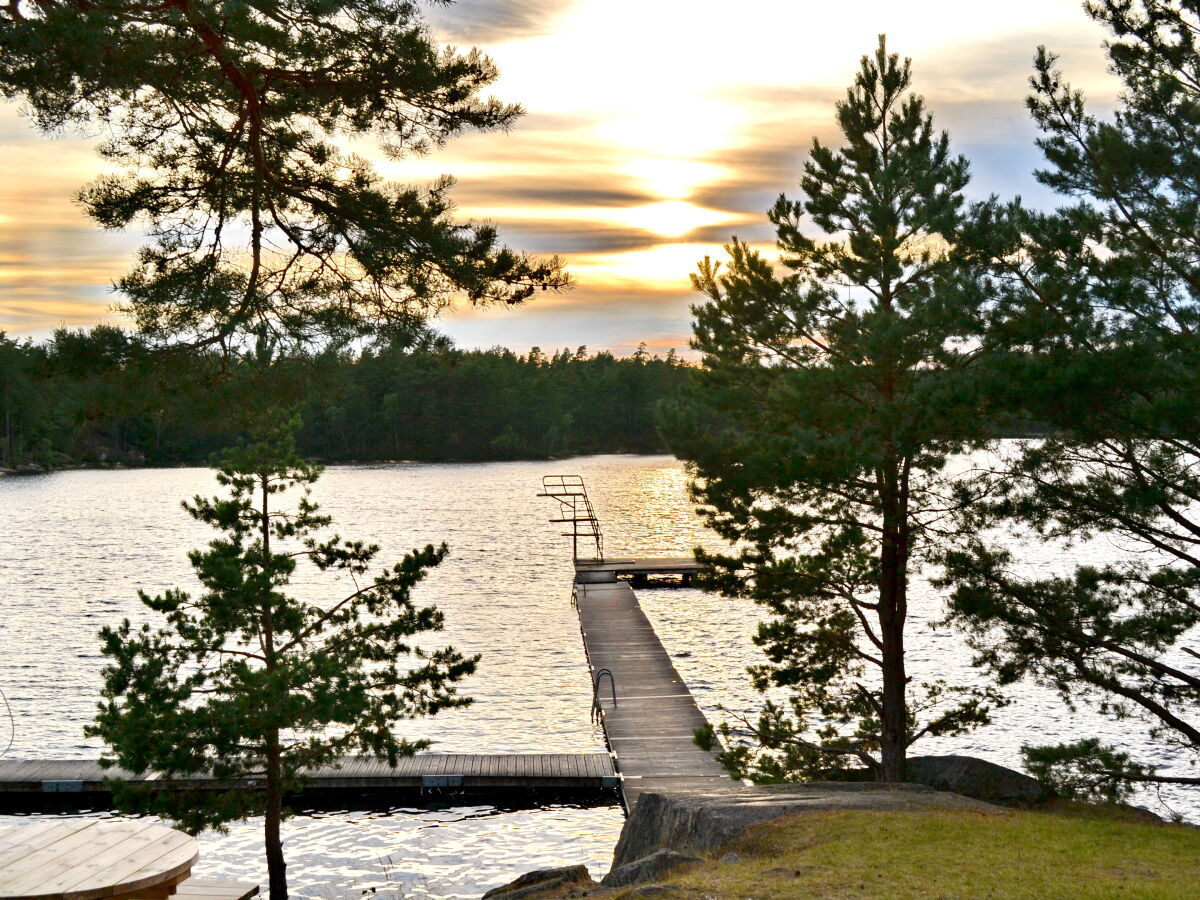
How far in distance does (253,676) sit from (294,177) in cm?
548

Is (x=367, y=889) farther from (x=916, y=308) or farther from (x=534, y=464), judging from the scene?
(x=534, y=464)

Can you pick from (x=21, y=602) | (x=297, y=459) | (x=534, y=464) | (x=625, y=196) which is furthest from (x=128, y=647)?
(x=534, y=464)

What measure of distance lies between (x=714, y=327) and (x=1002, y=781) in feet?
27.1

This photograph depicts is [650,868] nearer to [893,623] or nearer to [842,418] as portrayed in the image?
[842,418]

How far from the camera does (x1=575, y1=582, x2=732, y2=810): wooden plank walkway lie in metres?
15.9

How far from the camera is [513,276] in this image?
920cm

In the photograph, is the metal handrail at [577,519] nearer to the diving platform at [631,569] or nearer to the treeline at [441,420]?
the diving platform at [631,569]

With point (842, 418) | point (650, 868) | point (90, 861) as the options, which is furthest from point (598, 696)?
point (90, 861)

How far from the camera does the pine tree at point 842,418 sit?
14.3 m

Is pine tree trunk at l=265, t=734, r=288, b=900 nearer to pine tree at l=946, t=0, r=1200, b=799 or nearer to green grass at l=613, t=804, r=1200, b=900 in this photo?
green grass at l=613, t=804, r=1200, b=900

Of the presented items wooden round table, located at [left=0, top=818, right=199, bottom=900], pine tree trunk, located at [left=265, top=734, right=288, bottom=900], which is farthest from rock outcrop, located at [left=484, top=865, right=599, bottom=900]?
pine tree trunk, located at [left=265, top=734, right=288, bottom=900]

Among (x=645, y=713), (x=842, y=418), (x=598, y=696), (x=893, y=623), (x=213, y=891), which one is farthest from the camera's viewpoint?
→ (x=598, y=696)

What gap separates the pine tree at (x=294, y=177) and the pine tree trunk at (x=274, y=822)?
5766mm

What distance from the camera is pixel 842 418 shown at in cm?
1455
